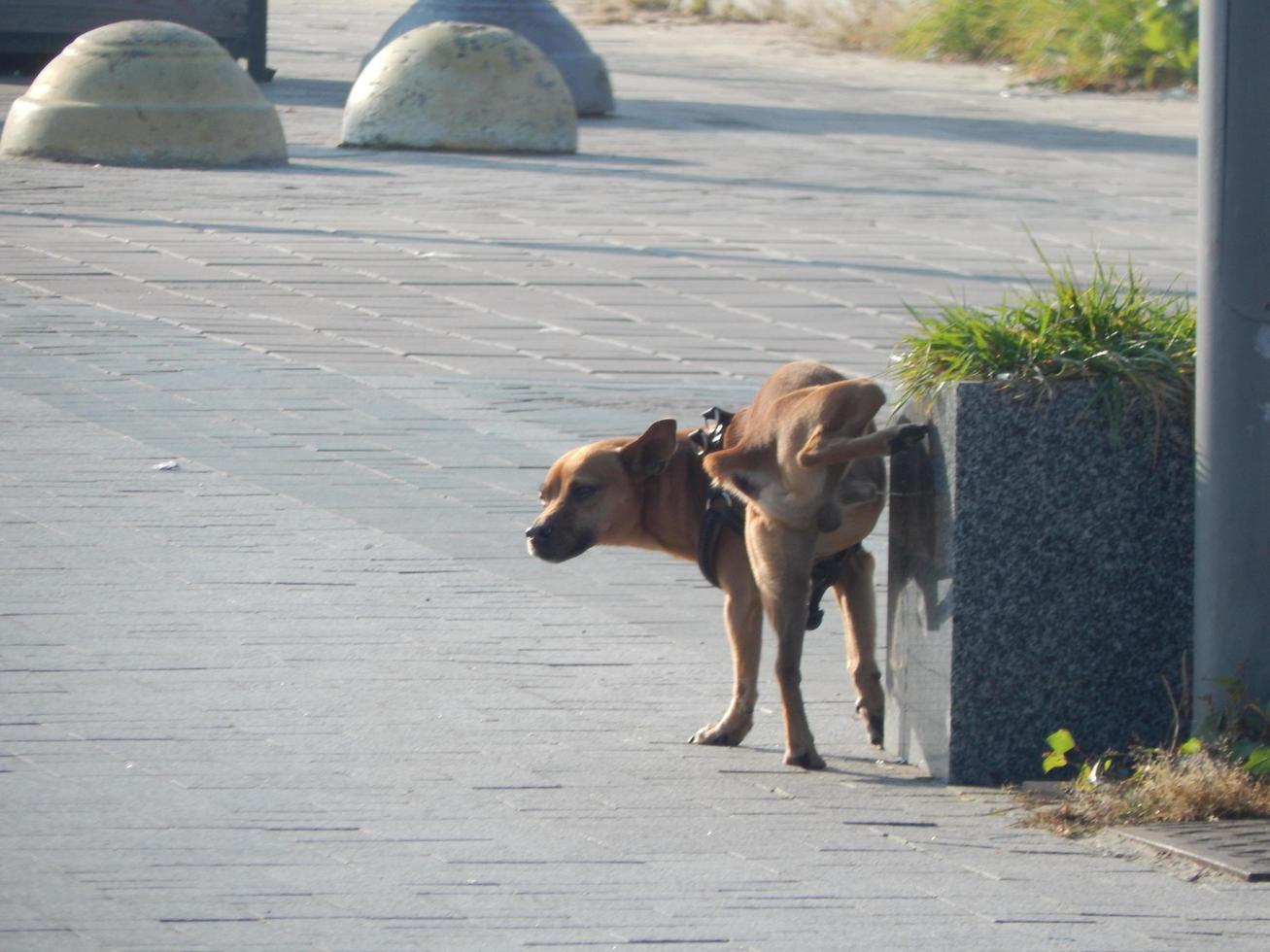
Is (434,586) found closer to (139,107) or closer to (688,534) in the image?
(688,534)

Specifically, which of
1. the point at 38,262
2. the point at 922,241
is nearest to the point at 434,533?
the point at 38,262

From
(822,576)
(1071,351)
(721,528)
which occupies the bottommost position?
(822,576)

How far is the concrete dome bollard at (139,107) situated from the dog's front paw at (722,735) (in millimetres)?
10638

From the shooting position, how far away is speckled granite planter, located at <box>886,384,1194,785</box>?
4871 mm

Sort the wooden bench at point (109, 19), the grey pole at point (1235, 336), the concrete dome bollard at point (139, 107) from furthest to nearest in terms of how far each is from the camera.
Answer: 1. the wooden bench at point (109, 19)
2. the concrete dome bollard at point (139, 107)
3. the grey pole at point (1235, 336)

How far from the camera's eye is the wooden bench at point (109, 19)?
763 inches

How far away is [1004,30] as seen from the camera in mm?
26594

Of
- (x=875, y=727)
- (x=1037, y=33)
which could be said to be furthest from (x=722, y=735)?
(x=1037, y=33)

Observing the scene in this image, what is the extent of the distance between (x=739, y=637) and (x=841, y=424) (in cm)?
73

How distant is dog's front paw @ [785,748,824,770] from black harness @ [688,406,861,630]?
0.31 meters

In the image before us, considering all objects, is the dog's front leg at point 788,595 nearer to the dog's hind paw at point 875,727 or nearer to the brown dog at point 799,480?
the brown dog at point 799,480

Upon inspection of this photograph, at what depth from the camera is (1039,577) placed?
495 cm

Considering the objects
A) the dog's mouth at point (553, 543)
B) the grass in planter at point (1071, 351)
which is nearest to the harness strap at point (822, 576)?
the grass in planter at point (1071, 351)

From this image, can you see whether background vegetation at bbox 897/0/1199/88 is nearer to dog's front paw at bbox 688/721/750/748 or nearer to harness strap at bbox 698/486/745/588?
harness strap at bbox 698/486/745/588
